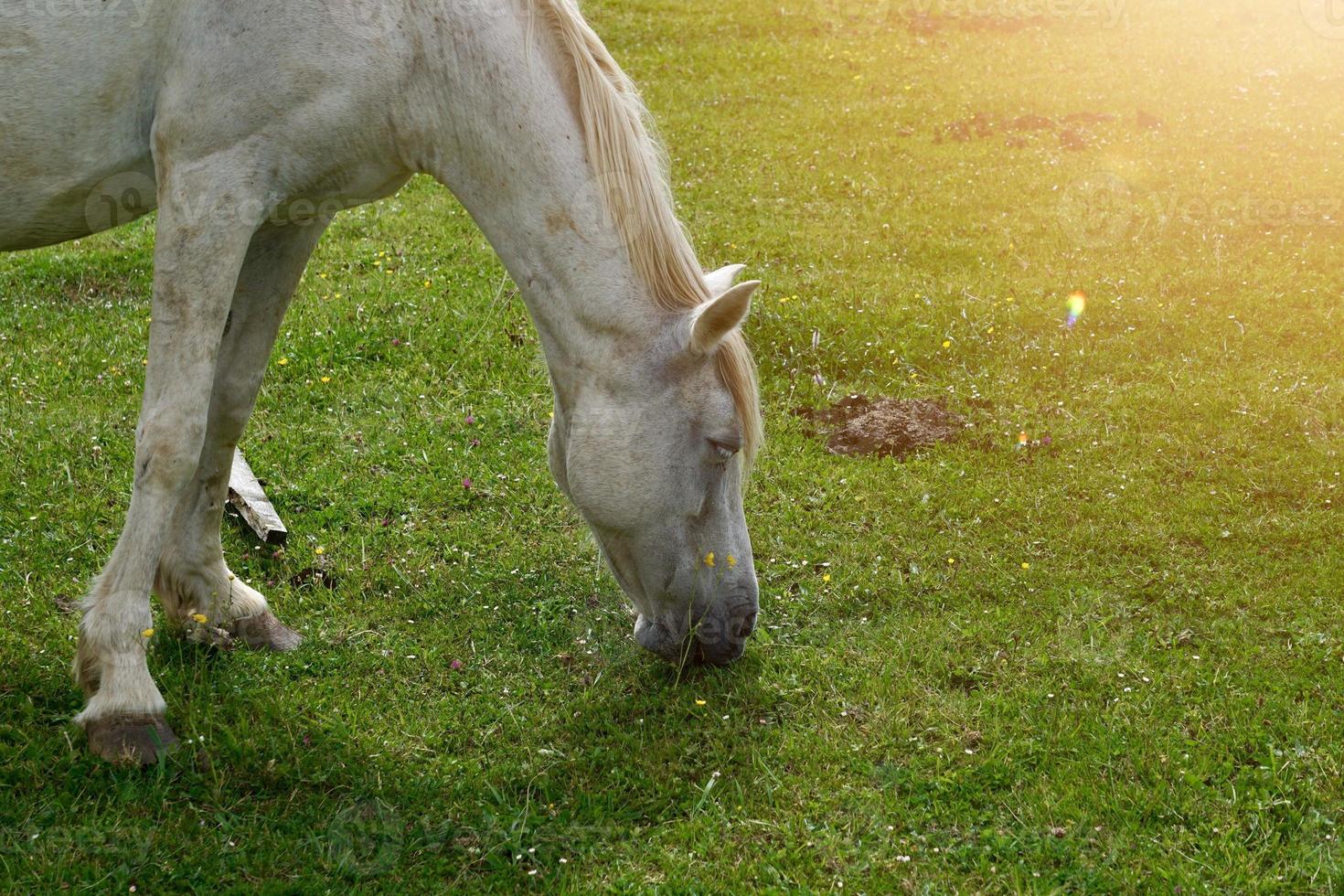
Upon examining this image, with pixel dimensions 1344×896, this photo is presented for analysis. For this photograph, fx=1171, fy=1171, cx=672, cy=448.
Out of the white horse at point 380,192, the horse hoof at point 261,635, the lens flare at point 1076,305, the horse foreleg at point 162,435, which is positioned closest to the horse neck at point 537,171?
the white horse at point 380,192

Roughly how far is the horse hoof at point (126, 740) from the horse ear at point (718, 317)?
224cm

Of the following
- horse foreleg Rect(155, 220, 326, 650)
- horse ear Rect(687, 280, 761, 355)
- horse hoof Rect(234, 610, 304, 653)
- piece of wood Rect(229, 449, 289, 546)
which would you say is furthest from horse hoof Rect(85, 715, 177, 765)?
horse ear Rect(687, 280, 761, 355)

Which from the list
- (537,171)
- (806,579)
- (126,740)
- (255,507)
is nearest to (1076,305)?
(806,579)

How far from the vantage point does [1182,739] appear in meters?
4.15

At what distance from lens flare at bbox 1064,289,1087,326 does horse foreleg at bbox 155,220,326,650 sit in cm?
517

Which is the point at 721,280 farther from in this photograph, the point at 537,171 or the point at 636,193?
the point at 537,171

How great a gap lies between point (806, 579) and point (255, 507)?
2592 mm

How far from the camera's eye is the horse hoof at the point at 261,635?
470 cm

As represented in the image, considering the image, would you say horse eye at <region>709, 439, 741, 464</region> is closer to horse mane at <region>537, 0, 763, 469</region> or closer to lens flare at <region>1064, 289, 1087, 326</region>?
horse mane at <region>537, 0, 763, 469</region>

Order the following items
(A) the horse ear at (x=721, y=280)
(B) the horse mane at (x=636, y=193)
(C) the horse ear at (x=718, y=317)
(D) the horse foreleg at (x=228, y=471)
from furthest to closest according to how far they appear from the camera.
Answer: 1. (D) the horse foreleg at (x=228, y=471)
2. (A) the horse ear at (x=721, y=280)
3. (B) the horse mane at (x=636, y=193)
4. (C) the horse ear at (x=718, y=317)

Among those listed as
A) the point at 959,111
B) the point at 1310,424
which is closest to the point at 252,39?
the point at 1310,424

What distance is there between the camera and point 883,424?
6609 mm

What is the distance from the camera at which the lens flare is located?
7.73 metres

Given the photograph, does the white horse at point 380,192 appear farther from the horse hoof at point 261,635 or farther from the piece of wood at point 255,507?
the piece of wood at point 255,507
